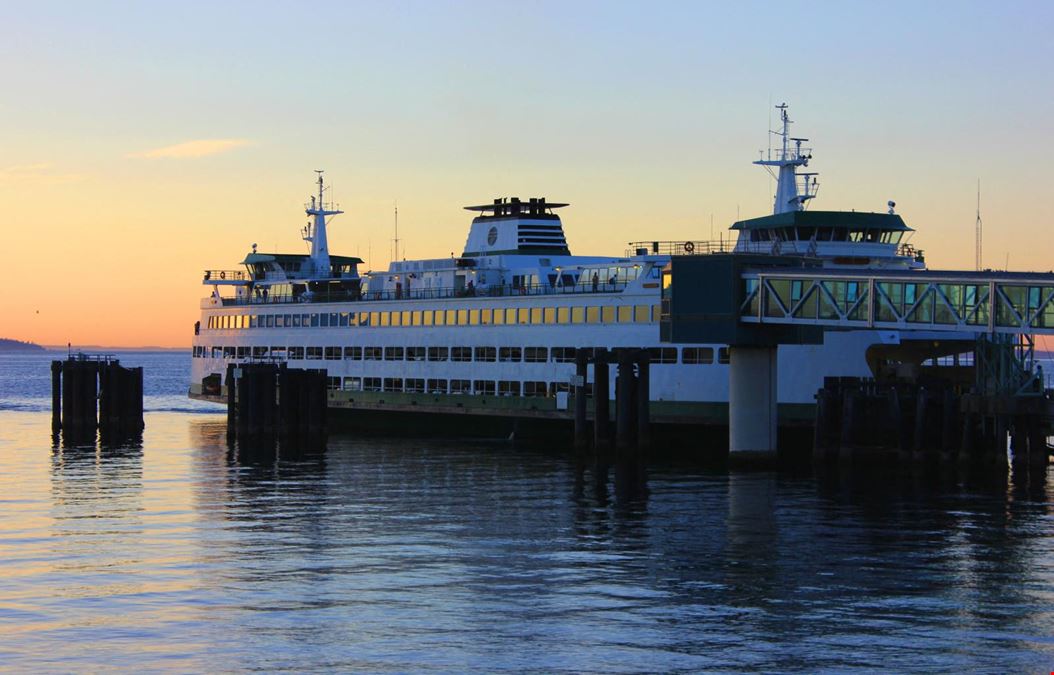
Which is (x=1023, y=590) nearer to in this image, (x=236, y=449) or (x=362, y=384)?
(x=236, y=449)

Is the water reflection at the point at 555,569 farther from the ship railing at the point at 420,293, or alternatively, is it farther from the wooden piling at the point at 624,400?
the ship railing at the point at 420,293

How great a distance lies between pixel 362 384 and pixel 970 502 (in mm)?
52127

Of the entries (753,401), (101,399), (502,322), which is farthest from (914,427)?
(101,399)

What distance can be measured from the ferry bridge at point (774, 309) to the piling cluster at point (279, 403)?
24.7 meters

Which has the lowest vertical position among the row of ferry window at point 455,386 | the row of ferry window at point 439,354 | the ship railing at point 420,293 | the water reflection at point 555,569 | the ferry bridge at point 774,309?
the water reflection at point 555,569

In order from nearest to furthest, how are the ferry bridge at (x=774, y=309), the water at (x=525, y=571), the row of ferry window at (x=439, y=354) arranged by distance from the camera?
the water at (x=525, y=571) → the ferry bridge at (x=774, y=309) → the row of ferry window at (x=439, y=354)

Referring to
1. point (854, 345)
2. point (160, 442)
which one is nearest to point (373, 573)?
point (854, 345)

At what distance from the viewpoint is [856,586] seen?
3466cm

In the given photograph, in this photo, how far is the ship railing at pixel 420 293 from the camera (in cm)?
8000

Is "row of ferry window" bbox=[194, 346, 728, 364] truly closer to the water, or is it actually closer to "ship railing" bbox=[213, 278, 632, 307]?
"ship railing" bbox=[213, 278, 632, 307]

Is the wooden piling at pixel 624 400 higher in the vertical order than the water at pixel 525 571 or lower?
higher

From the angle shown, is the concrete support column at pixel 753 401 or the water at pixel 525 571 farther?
the concrete support column at pixel 753 401

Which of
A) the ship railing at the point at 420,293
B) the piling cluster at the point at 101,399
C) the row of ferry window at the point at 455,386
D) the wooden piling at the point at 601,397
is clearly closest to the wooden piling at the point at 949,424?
the wooden piling at the point at 601,397

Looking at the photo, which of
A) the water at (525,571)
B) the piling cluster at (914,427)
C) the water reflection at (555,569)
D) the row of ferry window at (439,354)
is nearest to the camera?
the water at (525,571)
